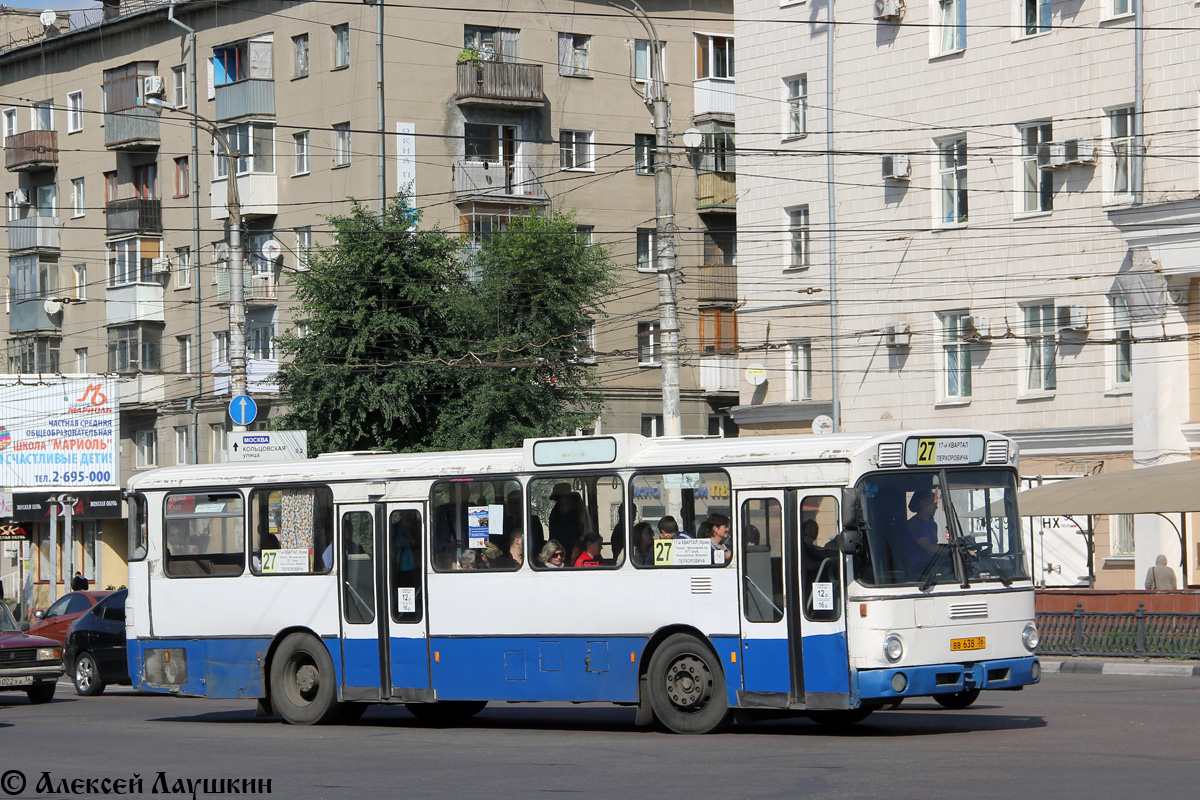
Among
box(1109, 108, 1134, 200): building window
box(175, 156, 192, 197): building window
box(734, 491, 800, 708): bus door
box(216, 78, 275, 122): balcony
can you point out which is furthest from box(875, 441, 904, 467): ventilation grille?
box(175, 156, 192, 197): building window

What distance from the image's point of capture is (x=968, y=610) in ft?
50.0

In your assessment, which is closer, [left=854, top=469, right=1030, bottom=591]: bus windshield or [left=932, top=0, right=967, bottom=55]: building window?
[left=854, top=469, right=1030, bottom=591]: bus windshield

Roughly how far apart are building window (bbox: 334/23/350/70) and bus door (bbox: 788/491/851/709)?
3854 cm

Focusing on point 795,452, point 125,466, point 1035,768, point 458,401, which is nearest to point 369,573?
point 795,452

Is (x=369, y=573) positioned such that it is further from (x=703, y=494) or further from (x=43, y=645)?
(x=43, y=645)

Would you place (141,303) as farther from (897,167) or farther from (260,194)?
(897,167)

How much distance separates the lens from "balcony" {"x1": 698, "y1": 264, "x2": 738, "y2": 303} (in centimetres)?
5256

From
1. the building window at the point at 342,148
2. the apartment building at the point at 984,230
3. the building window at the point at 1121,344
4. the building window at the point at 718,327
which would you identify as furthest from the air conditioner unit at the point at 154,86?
the building window at the point at 1121,344

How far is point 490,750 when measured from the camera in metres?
15.1

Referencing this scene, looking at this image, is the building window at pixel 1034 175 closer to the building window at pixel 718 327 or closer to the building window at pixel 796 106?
the building window at pixel 796 106

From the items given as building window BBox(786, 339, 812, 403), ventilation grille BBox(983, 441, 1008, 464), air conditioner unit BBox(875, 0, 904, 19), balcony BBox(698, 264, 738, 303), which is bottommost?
ventilation grille BBox(983, 441, 1008, 464)

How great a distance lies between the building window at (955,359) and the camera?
134 feet

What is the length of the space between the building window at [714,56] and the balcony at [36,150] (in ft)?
73.7

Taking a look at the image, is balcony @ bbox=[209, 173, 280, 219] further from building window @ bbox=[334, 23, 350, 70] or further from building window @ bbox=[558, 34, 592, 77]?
building window @ bbox=[558, 34, 592, 77]
